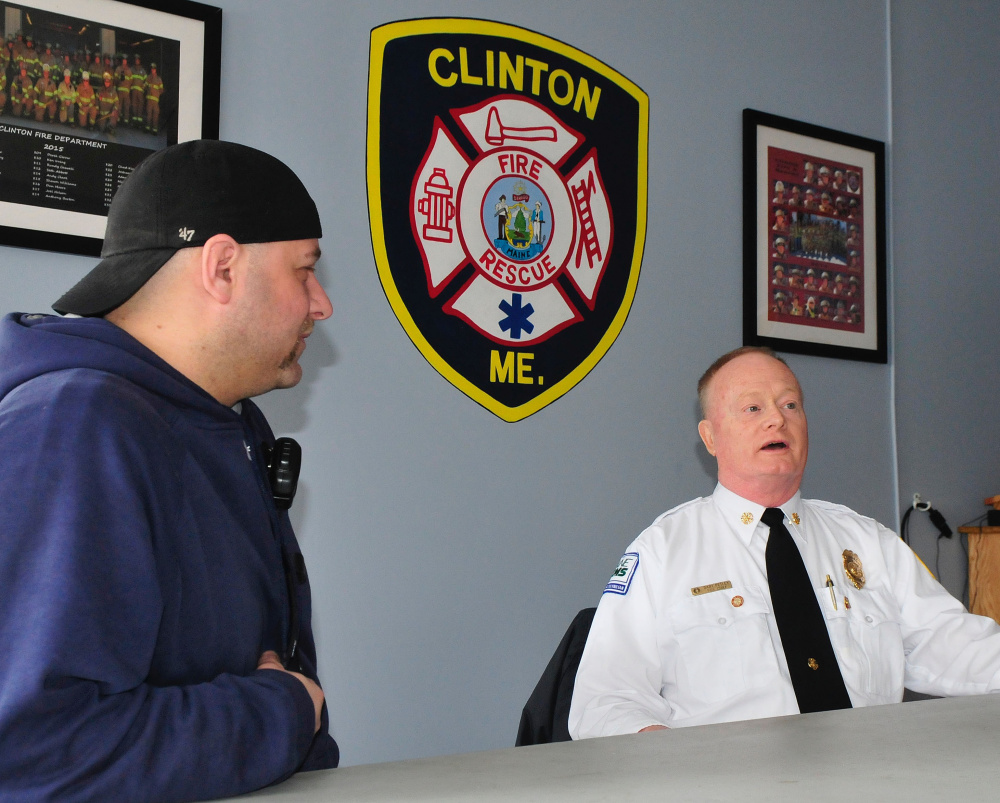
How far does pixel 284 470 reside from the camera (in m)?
1.21

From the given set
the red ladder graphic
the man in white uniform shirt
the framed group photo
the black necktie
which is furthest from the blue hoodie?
the framed group photo

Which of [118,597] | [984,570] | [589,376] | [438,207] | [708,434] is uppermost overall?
[438,207]

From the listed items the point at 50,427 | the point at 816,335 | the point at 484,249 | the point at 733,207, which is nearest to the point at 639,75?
the point at 733,207

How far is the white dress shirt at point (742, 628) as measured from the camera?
1.73 metres

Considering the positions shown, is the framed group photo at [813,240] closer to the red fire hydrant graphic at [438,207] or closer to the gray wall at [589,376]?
the gray wall at [589,376]

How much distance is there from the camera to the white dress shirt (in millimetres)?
1734

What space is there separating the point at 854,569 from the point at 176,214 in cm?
152

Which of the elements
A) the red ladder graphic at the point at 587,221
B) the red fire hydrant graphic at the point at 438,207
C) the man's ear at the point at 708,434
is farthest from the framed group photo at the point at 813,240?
the red fire hydrant graphic at the point at 438,207

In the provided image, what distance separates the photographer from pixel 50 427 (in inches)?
32.0

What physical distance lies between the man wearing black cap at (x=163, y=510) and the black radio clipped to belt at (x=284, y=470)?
2cm

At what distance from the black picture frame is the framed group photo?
66.1 inches

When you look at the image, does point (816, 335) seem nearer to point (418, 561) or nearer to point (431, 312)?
point (431, 312)

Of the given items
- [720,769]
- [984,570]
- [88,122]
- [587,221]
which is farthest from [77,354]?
[984,570]

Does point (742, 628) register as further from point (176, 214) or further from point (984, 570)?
point (984, 570)
